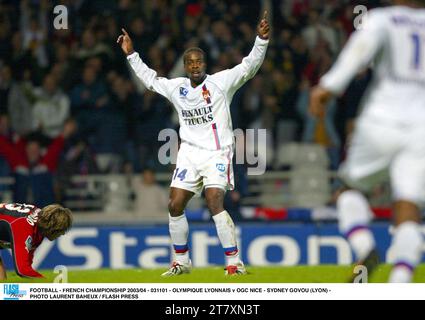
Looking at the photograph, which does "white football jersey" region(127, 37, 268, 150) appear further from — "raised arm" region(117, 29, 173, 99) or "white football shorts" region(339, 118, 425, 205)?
"white football shorts" region(339, 118, 425, 205)

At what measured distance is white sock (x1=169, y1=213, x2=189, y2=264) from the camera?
1023 cm

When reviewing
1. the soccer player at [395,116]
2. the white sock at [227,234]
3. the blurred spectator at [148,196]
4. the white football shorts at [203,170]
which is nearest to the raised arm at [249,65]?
the white football shorts at [203,170]

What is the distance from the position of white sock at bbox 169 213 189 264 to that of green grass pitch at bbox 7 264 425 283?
193 mm

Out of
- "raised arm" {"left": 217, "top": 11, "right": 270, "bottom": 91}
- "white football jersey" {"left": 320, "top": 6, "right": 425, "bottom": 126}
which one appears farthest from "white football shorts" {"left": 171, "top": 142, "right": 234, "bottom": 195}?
"white football jersey" {"left": 320, "top": 6, "right": 425, "bottom": 126}

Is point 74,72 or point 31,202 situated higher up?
point 74,72

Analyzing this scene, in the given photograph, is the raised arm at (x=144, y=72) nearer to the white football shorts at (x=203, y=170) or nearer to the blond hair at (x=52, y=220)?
the white football shorts at (x=203, y=170)

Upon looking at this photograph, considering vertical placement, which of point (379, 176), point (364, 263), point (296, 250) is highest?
point (379, 176)

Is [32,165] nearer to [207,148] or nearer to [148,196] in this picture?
[148,196]

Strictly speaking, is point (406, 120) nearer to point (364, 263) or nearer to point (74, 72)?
point (364, 263)

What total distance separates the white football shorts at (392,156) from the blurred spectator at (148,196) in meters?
8.44

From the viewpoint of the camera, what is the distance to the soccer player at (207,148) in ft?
33.1

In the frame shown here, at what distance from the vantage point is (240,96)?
16234 mm

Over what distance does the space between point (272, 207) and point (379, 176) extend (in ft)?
28.5
